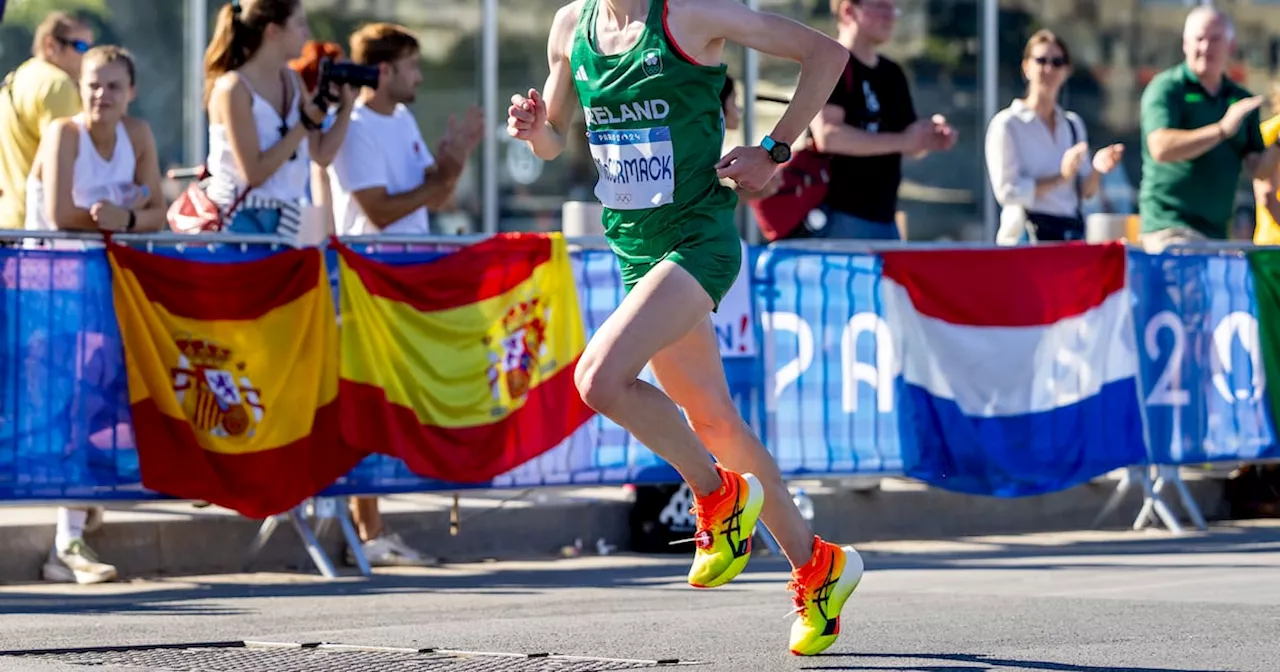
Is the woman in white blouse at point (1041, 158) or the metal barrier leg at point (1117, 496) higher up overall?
the woman in white blouse at point (1041, 158)

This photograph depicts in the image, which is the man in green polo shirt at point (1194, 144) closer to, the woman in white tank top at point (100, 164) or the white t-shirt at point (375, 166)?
the white t-shirt at point (375, 166)

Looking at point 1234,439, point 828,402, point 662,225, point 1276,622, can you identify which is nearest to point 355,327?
point 828,402

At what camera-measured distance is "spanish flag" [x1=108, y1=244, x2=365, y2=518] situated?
9.37 meters

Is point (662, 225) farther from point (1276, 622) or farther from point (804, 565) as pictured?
point (1276, 622)

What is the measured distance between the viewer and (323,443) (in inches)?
382

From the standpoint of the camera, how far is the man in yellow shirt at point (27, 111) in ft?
35.0

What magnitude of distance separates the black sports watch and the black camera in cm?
413

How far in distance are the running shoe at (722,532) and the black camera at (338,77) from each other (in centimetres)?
433

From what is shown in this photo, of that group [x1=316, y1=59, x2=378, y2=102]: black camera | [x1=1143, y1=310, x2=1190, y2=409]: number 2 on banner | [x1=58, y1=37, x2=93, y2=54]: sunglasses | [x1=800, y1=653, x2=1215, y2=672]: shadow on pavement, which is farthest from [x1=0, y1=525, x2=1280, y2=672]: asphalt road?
[x1=58, y1=37, x2=93, y2=54]: sunglasses

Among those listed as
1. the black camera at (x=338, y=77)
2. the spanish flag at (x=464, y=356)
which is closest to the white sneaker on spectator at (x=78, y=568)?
the spanish flag at (x=464, y=356)

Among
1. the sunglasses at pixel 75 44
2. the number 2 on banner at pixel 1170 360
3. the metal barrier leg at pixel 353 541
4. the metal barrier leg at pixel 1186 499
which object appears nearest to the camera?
the metal barrier leg at pixel 353 541

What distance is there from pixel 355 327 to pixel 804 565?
368cm

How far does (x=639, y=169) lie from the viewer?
6.51 metres

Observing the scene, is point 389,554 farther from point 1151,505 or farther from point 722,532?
point 1151,505
